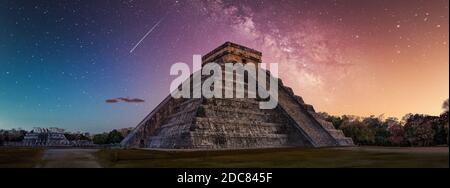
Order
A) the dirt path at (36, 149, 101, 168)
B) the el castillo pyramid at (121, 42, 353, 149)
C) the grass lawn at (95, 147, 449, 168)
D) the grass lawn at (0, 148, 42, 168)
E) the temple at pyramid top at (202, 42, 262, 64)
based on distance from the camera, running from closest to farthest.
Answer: the grass lawn at (95, 147, 449, 168), the dirt path at (36, 149, 101, 168), the grass lawn at (0, 148, 42, 168), the el castillo pyramid at (121, 42, 353, 149), the temple at pyramid top at (202, 42, 262, 64)

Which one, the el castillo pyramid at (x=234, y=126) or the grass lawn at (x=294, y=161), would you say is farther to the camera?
the el castillo pyramid at (x=234, y=126)

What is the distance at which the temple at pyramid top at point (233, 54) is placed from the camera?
3259 cm

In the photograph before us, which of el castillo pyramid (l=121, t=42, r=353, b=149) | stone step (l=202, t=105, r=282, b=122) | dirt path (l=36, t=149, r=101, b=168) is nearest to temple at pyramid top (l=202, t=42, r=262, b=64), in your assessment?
el castillo pyramid (l=121, t=42, r=353, b=149)

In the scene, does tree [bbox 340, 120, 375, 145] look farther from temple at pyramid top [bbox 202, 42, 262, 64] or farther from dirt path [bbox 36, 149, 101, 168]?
dirt path [bbox 36, 149, 101, 168]

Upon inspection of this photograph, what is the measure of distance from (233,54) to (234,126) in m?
13.1

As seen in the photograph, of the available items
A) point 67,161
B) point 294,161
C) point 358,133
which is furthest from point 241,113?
point 358,133

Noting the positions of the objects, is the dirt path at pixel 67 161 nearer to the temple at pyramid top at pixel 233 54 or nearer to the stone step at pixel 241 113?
the stone step at pixel 241 113

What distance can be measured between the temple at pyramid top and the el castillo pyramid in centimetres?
547

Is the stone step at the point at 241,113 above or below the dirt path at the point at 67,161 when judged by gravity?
above

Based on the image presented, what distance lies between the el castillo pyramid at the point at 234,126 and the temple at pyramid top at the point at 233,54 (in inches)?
216

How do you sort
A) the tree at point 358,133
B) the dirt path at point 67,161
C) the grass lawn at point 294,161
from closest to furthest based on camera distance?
1. the grass lawn at point 294,161
2. the dirt path at point 67,161
3. the tree at point 358,133

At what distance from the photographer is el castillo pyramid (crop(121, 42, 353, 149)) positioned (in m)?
19.3

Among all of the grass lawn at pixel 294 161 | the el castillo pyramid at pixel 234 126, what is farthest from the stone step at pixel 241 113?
the grass lawn at pixel 294 161
